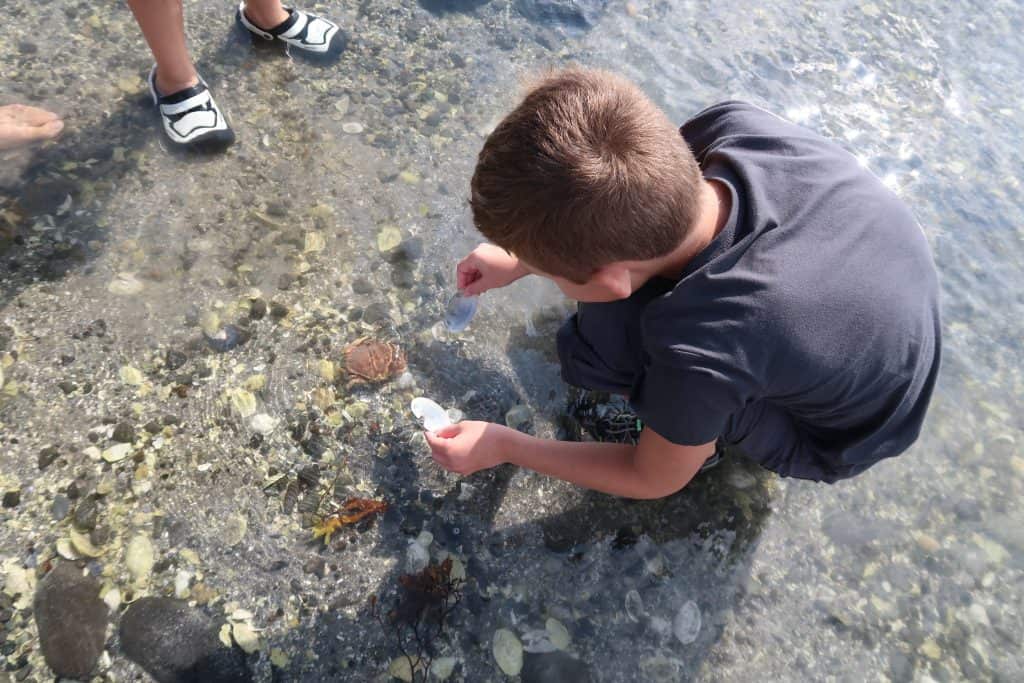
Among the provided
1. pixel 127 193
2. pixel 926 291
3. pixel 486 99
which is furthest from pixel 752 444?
pixel 127 193

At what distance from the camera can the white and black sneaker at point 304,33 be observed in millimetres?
3359

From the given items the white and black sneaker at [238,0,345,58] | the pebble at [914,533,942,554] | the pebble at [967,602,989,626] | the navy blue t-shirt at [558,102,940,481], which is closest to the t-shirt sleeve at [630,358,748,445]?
the navy blue t-shirt at [558,102,940,481]

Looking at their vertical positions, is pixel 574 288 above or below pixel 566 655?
above

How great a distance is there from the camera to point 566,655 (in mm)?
2180

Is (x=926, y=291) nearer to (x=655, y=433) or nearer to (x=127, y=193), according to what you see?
(x=655, y=433)

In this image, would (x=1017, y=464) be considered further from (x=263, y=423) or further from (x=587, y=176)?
(x=263, y=423)

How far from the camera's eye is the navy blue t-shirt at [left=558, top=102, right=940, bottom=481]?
1549 millimetres

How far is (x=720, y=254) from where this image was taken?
1592 millimetres

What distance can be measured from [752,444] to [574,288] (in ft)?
2.72

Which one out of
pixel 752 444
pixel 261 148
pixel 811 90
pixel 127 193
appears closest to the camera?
pixel 752 444

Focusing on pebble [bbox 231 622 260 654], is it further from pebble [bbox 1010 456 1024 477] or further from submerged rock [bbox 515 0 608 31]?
submerged rock [bbox 515 0 608 31]

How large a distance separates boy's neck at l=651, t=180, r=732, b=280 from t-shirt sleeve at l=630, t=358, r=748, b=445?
0.82 ft

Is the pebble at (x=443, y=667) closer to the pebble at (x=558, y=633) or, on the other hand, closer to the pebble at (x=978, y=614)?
the pebble at (x=558, y=633)

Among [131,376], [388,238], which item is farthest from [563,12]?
[131,376]
